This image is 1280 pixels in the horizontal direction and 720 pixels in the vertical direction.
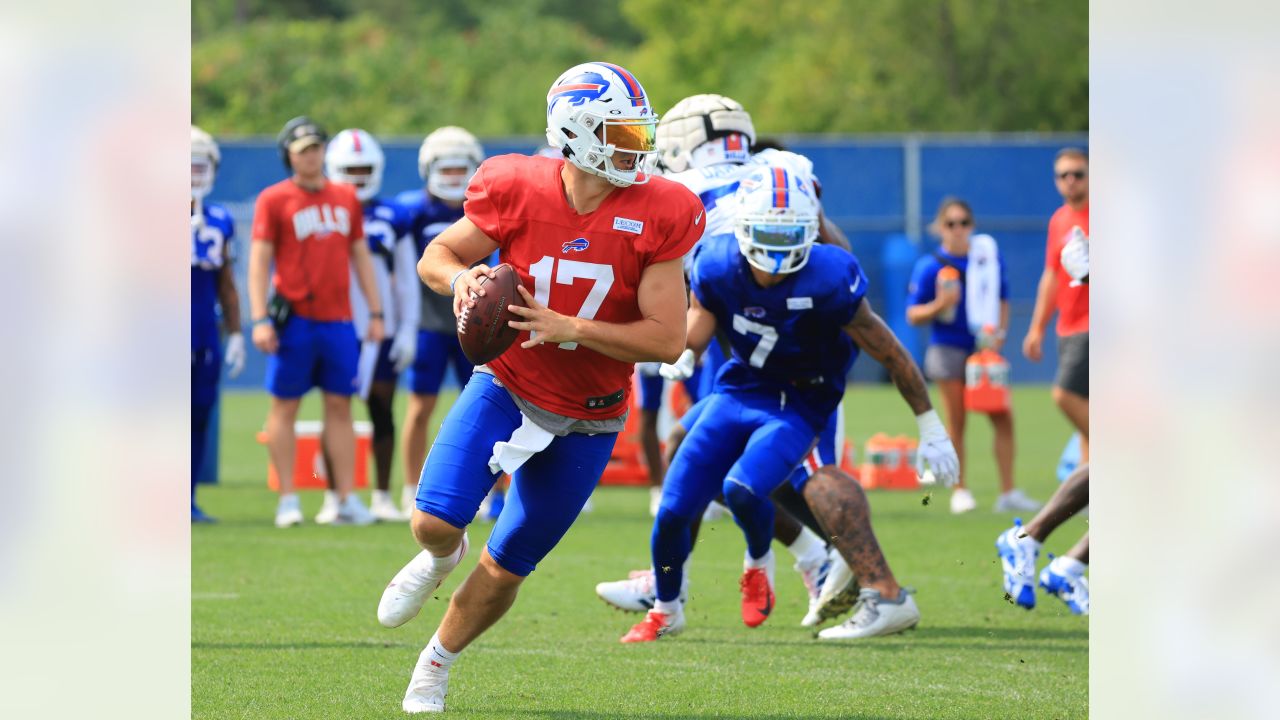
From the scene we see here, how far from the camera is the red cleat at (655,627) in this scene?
615 cm

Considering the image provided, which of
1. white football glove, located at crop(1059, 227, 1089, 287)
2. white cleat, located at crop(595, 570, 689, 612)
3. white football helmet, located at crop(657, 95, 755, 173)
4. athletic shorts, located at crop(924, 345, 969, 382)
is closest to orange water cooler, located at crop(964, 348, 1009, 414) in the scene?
athletic shorts, located at crop(924, 345, 969, 382)

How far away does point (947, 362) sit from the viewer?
10.8 m

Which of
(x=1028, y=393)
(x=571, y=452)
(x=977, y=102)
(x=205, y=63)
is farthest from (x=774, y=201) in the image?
(x=205, y=63)

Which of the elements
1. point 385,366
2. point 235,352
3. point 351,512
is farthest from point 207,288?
point 351,512

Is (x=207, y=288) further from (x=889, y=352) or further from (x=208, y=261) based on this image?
(x=889, y=352)

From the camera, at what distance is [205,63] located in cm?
3975

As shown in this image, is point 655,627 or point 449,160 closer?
point 655,627

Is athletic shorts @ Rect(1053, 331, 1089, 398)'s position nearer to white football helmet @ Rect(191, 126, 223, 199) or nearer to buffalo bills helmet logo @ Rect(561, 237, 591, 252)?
buffalo bills helmet logo @ Rect(561, 237, 591, 252)

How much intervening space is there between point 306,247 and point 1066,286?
408 cm

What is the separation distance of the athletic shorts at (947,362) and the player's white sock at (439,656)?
638 centimetres

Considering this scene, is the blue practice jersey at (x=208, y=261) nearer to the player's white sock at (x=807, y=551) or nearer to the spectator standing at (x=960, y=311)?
the spectator standing at (x=960, y=311)

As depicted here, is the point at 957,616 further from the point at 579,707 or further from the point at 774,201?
the point at 579,707
